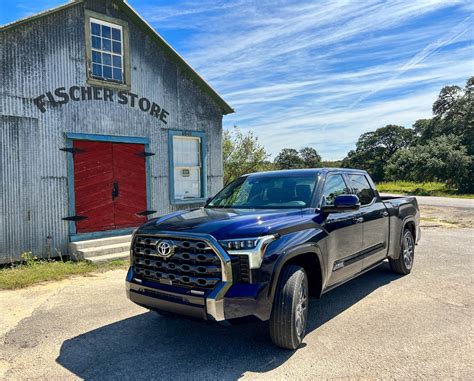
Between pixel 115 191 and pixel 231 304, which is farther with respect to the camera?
pixel 115 191

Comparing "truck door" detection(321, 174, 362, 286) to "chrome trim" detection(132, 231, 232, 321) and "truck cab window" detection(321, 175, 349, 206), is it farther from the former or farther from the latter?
"chrome trim" detection(132, 231, 232, 321)

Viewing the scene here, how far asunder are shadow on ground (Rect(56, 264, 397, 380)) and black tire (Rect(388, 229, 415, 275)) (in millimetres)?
2139

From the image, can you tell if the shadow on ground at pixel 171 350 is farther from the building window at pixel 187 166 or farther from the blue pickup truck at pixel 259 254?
the building window at pixel 187 166

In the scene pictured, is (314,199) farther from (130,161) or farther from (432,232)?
(432,232)

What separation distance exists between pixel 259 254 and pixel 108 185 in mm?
6632

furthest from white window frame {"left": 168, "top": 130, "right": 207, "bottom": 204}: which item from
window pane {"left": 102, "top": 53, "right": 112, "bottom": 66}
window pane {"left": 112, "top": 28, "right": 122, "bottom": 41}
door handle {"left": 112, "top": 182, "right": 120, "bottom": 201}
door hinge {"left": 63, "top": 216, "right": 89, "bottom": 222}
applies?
window pane {"left": 112, "top": 28, "right": 122, "bottom": 41}

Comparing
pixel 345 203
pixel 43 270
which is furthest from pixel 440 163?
pixel 43 270

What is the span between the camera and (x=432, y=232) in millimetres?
11414

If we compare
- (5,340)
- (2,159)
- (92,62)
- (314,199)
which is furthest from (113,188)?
(314,199)

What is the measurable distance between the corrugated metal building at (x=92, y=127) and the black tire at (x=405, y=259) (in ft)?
19.6

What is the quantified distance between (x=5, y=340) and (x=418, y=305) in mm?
5087

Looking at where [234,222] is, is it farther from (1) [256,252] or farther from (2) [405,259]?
(2) [405,259]

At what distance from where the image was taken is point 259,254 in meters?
3.33

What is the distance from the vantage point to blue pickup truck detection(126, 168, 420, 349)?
10.8 feet
